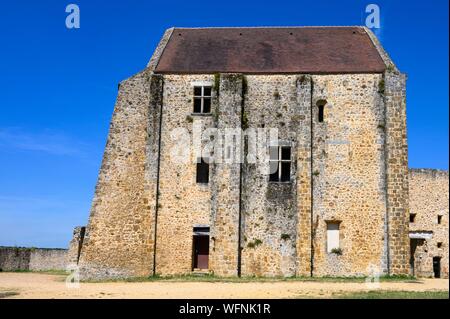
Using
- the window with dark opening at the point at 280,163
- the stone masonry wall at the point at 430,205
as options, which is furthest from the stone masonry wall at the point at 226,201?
the stone masonry wall at the point at 430,205

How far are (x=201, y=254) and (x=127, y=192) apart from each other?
3.63m

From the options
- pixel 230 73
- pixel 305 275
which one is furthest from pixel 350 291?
pixel 230 73

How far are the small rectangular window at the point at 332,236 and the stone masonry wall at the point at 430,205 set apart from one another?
1056 cm

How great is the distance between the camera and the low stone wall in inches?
1067

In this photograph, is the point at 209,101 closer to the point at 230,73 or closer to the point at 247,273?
the point at 230,73

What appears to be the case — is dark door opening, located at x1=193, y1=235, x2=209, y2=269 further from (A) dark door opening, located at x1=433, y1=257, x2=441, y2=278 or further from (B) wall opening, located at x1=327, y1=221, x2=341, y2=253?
(A) dark door opening, located at x1=433, y1=257, x2=441, y2=278

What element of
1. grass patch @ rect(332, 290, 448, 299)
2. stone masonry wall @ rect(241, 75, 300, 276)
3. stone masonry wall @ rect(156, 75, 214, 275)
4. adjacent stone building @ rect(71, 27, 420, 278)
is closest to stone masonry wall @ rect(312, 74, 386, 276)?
adjacent stone building @ rect(71, 27, 420, 278)

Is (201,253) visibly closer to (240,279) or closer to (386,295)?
(240,279)

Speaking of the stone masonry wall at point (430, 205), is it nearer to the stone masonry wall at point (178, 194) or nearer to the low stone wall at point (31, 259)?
the stone masonry wall at point (178, 194)

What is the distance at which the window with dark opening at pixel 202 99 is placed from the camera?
72.6ft

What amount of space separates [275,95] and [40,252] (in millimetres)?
14850

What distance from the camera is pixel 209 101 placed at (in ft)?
73.2

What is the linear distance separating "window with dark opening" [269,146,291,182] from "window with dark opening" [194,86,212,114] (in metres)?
2.97

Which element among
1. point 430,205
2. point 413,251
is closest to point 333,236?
point 413,251
